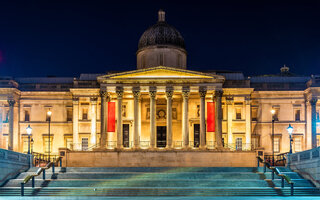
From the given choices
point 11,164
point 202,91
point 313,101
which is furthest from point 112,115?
point 313,101

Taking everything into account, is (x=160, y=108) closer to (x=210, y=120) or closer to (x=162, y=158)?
(x=210, y=120)

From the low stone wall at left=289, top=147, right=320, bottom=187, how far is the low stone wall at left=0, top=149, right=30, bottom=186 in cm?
2271

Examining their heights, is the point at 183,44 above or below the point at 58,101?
above

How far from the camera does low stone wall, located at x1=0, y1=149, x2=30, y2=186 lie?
126 ft

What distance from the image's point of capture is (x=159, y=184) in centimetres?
3841

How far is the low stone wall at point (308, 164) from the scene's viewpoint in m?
36.6

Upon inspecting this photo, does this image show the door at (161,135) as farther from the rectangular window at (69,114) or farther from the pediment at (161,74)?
the rectangular window at (69,114)

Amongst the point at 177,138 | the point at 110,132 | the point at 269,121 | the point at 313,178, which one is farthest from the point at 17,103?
the point at 313,178

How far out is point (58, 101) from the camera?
61656 mm

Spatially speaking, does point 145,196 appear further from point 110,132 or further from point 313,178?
point 110,132

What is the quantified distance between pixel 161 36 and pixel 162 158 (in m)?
15.3

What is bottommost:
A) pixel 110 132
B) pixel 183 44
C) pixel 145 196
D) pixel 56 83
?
pixel 145 196

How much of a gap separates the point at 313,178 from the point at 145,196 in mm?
12415

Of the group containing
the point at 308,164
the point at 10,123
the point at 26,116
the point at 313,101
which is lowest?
the point at 308,164
